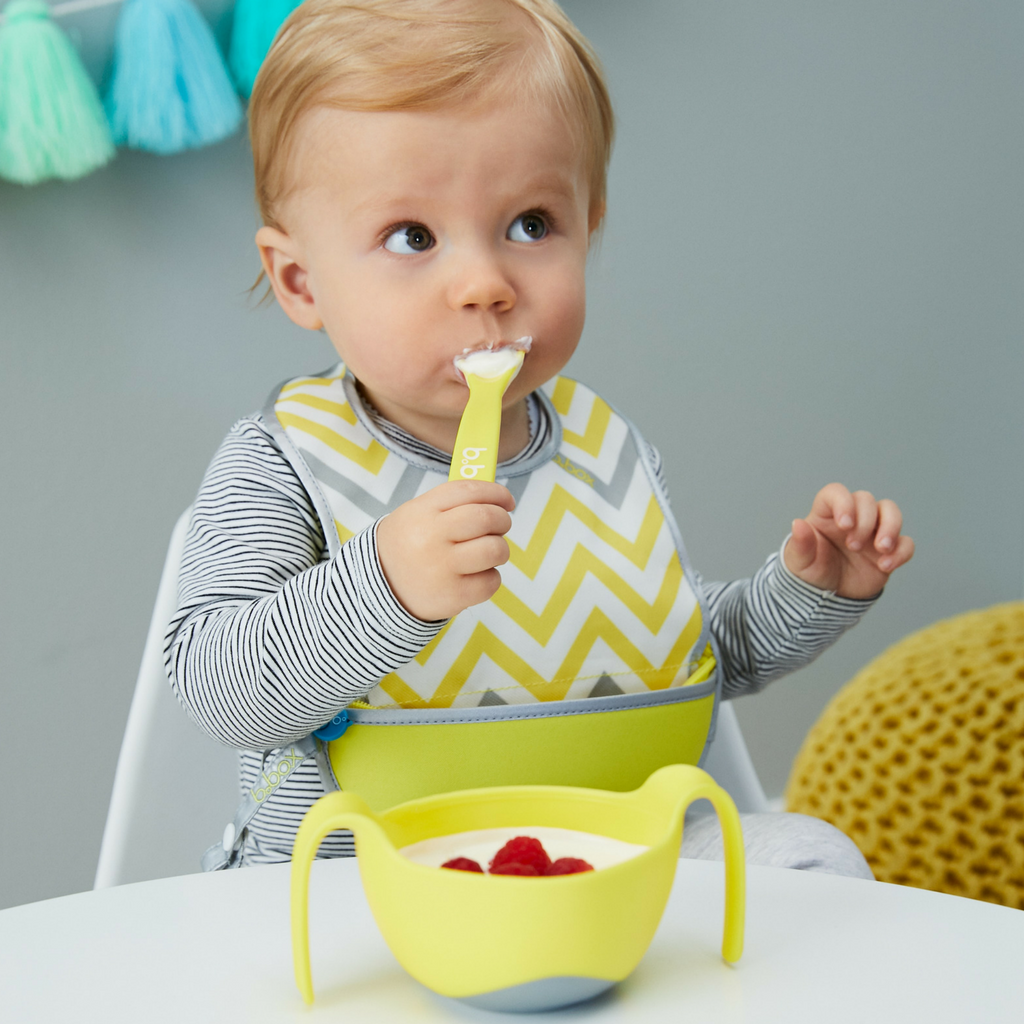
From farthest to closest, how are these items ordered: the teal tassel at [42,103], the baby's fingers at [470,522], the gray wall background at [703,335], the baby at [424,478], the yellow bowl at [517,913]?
1. the gray wall background at [703,335]
2. the teal tassel at [42,103]
3. the baby at [424,478]
4. the baby's fingers at [470,522]
5. the yellow bowl at [517,913]

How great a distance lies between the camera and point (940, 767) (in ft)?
3.00

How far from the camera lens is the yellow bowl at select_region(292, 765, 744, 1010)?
35 cm

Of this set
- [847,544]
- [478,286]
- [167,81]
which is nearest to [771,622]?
[847,544]

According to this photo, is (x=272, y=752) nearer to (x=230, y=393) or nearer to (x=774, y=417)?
(x=230, y=393)

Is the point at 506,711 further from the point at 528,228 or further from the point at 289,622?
the point at 528,228

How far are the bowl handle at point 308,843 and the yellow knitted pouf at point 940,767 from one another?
2.14 ft

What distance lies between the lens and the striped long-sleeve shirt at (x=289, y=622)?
60 centimetres

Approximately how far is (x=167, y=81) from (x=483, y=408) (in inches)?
28.0

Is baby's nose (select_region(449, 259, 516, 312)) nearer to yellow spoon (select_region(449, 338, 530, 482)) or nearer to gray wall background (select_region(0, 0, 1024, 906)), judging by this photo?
yellow spoon (select_region(449, 338, 530, 482))

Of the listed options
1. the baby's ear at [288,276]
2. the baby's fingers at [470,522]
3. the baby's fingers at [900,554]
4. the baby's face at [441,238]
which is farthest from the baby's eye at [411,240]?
the baby's fingers at [900,554]

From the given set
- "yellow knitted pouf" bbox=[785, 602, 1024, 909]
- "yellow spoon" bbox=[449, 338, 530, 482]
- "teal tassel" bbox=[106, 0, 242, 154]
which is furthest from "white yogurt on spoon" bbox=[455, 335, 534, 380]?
"teal tassel" bbox=[106, 0, 242, 154]

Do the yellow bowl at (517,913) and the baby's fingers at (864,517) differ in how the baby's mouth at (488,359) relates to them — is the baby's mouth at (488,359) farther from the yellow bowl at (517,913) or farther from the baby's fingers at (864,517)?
the yellow bowl at (517,913)

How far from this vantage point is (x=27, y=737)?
125 centimetres

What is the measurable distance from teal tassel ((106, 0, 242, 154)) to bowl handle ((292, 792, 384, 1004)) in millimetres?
943
